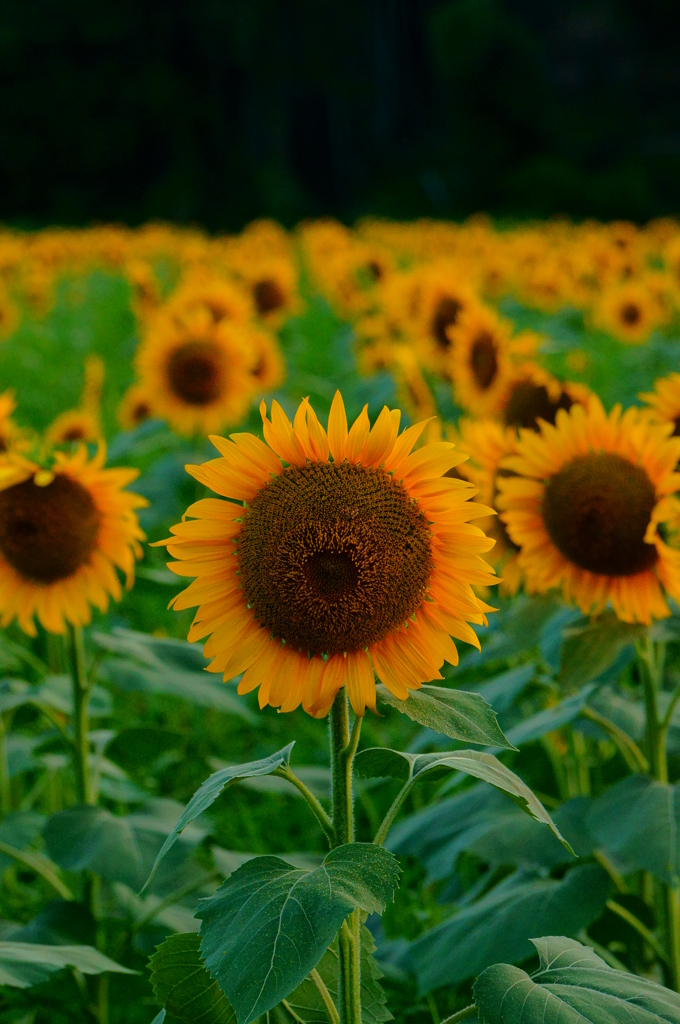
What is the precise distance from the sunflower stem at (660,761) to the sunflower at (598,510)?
3.4 inches

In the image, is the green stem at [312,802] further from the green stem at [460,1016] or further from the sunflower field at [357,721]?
the green stem at [460,1016]

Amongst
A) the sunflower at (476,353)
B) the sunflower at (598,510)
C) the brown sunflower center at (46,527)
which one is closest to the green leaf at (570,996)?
the sunflower at (598,510)

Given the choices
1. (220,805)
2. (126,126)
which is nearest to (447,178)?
(126,126)

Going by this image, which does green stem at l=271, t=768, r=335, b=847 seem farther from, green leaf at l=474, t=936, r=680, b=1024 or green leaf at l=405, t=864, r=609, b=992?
green leaf at l=405, t=864, r=609, b=992

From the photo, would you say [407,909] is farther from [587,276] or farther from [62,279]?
[62,279]

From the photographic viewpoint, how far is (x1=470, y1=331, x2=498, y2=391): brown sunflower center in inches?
144

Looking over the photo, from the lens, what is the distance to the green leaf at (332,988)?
1315mm

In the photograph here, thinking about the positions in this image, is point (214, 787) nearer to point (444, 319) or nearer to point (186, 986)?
point (186, 986)

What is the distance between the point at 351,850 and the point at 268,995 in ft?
0.57

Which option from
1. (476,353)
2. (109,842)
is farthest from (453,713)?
(476,353)

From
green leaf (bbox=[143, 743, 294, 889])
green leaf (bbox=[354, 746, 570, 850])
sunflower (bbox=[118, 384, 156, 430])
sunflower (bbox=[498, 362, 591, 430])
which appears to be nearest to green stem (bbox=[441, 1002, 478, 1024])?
green leaf (bbox=[354, 746, 570, 850])

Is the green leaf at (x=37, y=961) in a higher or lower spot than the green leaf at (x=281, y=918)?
lower

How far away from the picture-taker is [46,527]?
2.02m

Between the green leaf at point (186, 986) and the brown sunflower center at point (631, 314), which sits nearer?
the green leaf at point (186, 986)
